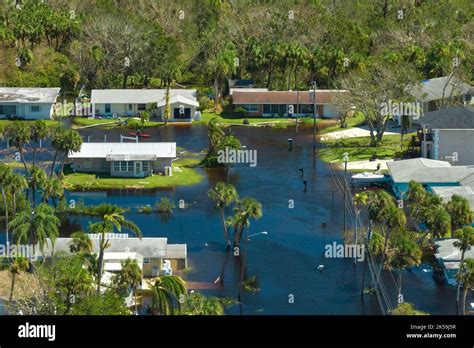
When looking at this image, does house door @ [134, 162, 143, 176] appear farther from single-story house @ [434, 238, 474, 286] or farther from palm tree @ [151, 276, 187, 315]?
palm tree @ [151, 276, 187, 315]

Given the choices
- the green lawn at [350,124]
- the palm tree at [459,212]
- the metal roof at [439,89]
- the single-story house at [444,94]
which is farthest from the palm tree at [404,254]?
the green lawn at [350,124]

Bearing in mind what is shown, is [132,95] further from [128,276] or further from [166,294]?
[166,294]

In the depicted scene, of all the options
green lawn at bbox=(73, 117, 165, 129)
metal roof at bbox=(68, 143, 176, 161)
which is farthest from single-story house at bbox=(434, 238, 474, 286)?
green lawn at bbox=(73, 117, 165, 129)

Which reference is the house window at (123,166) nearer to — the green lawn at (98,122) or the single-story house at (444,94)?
the green lawn at (98,122)

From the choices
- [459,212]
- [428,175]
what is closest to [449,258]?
[459,212]

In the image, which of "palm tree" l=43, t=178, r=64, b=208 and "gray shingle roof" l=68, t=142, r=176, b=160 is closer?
"palm tree" l=43, t=178, r=64, b=208

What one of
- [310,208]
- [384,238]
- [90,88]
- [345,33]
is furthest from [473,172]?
[90,88]
